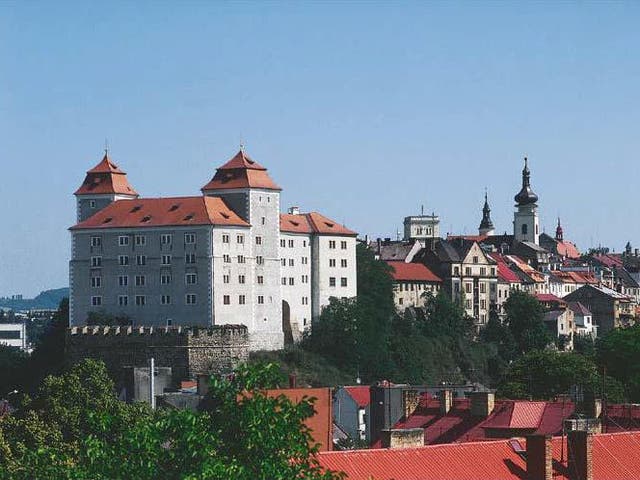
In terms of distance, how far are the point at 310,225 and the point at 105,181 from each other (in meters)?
13.5

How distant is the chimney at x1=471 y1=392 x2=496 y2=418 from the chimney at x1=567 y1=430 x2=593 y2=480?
16.2 m

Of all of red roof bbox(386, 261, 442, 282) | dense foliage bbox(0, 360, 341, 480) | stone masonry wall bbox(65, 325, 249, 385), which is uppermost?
red roof bbox(386, 261, 442, 282)

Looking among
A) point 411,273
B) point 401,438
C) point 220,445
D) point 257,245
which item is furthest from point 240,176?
point 220,445

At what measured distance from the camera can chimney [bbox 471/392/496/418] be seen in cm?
5778

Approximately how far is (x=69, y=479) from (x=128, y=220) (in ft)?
292

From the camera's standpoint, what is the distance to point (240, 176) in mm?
119562

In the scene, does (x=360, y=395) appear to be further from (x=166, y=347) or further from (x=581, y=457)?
(x=581, y=457)

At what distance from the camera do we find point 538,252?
198 meters

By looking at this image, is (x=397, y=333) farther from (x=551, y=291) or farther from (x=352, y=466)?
(x=352, y=466)

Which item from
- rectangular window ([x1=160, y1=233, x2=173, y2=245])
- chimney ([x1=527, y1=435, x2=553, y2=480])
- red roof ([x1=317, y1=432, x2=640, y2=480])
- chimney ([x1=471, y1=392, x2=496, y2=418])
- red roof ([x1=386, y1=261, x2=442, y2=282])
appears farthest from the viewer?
red roof ([x1=386, y1=261, x2=442, y2=282])

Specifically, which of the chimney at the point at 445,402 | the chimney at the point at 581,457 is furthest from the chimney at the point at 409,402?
the chimney at the point at 581,457

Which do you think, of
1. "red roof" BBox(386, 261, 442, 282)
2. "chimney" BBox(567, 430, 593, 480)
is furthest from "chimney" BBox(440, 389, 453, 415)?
"red roof" BBox(386, 261, 442, 282)

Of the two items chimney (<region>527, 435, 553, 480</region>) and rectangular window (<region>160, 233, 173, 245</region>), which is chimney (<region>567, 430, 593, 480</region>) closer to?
chimney (<region>527, 435, 553, 480</region>)

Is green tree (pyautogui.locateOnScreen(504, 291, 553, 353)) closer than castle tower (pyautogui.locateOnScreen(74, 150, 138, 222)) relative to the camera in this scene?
No
